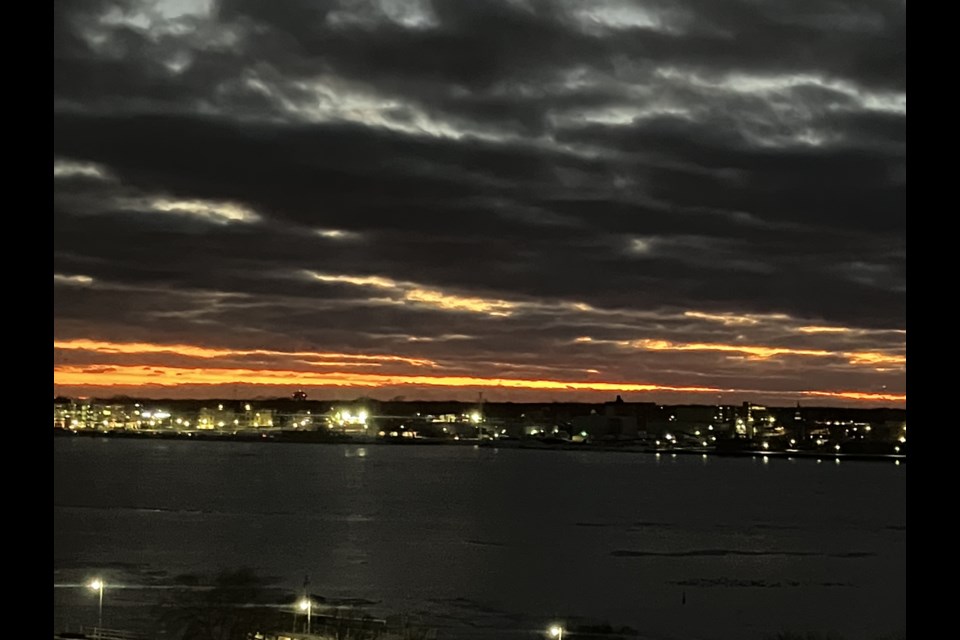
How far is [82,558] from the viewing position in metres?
28.5

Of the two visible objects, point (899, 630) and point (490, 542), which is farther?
point (490, 542)

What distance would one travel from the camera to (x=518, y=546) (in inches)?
1300

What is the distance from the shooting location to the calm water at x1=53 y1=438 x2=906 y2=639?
2238 cm

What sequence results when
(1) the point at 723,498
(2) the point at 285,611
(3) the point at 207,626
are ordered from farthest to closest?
(1) the point at 723,498 < (2) the point at 285,611 < (3) the point at 207,626

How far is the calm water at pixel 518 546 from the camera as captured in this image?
22375 mm

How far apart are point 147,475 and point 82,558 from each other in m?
37.3
